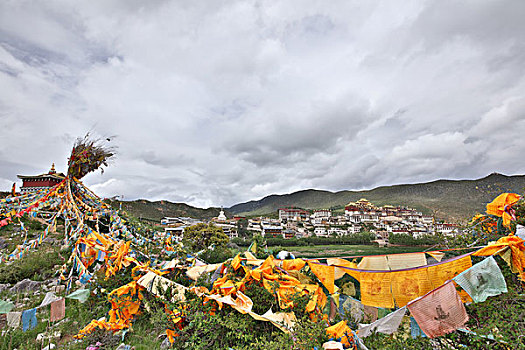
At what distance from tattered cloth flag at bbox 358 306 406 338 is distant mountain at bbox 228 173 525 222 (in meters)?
48.6

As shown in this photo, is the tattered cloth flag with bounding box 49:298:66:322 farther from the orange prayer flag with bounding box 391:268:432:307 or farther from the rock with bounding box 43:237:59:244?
the rock with bounding box 43:237:59:244

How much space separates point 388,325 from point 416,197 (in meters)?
110

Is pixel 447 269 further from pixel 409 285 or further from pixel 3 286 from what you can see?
pixel 3 286

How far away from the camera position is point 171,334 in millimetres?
3557

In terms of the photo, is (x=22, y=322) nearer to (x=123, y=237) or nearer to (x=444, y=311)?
(x=123, y=237)

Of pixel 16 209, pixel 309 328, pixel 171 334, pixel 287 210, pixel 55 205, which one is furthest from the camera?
pixel 287 210

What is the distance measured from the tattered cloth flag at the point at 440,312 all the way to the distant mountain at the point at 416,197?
4834 cm

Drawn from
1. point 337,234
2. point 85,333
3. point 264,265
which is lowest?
point 337,234

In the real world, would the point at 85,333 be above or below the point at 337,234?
above

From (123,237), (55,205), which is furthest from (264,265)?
(55,205)

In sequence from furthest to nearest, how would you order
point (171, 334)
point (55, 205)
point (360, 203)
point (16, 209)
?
point (360, 203)
point (55, 205)
point (16, 209)
point (171, 334)

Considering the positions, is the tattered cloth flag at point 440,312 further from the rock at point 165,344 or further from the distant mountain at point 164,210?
the distant mountain at point 164,210

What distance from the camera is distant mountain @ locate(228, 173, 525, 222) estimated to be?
6311 cm

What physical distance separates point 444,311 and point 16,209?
10.5 meters
